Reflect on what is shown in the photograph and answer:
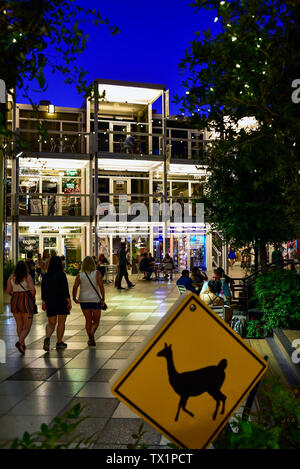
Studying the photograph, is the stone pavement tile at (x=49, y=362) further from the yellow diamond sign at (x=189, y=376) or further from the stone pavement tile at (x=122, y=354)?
the yellow diamond sign at (x=189, y=376)

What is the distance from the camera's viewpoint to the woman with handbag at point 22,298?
912 cm

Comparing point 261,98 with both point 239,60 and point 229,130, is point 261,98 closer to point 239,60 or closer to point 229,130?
point 239,60

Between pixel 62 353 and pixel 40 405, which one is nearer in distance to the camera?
pixel 40 405

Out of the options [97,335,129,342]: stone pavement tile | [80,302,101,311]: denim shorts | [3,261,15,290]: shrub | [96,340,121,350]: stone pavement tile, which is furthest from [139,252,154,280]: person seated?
[80,302,101,311]: denim shorts

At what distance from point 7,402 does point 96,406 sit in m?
1.12

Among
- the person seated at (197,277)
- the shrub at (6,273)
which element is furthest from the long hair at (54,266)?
the shrub at (6,273)

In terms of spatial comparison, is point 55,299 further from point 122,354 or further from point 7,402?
point 7,402

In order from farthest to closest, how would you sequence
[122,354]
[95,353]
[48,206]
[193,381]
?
[48,206] < [95,353] < [122,354] < [193,381]

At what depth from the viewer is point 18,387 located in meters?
6.67

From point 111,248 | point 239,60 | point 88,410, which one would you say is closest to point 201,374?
point 88,410

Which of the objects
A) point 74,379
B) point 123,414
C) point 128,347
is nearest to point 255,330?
point 128,347

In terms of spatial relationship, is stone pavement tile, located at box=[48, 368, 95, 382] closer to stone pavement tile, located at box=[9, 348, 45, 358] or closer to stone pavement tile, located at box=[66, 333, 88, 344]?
stone pavement tile, located at box=[9, 348, 45, 358]

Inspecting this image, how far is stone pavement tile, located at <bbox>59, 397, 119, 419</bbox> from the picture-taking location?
5.51 m
